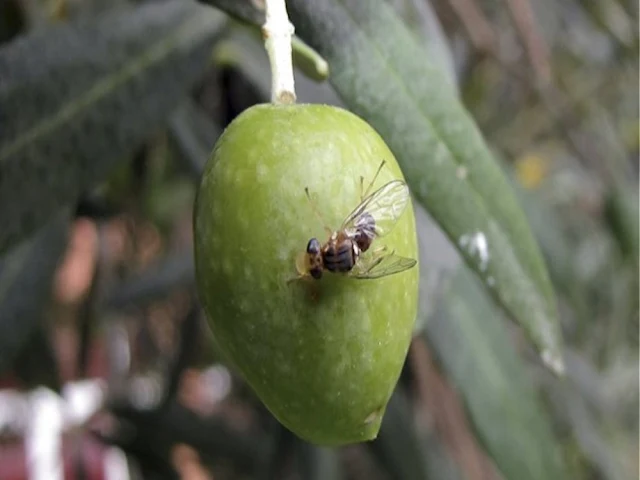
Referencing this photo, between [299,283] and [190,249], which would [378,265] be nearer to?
[299,283]

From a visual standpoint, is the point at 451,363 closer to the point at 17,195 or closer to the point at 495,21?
the point at 17,195

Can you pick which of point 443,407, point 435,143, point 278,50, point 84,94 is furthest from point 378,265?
point 443,407

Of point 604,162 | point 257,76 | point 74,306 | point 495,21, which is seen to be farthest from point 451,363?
point 495,21

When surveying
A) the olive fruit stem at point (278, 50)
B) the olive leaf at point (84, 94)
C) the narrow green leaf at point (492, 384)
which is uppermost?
the olive fruit stem at point (278, 50)

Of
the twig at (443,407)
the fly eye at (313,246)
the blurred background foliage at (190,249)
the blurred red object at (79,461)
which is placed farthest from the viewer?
the blurred red object at (79,461)

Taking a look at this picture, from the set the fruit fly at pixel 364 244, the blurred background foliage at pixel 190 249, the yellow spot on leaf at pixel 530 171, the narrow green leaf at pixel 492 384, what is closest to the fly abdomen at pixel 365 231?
the fruit fly at pixel 364 244

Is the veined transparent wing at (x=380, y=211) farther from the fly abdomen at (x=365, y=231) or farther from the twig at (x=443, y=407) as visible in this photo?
the twig at (x=443, y=407)

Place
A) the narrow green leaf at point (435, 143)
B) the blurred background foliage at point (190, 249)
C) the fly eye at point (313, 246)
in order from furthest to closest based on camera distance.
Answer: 1. the blurred background foliage at point (190, 249)
2. the narrow green leaf at point (435, 143)
3. the fly eye at point (313, 246)

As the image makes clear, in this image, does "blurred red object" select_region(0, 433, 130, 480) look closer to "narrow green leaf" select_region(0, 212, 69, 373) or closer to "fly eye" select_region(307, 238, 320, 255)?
"narrow green leaf" select_region(0, 212, 69, 373)
